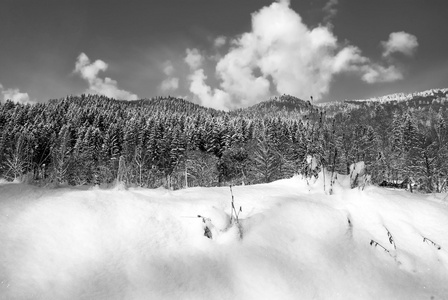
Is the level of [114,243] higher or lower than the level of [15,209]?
lower

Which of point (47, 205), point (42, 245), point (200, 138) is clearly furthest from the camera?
point (200, 138)

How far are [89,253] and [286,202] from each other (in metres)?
2.13

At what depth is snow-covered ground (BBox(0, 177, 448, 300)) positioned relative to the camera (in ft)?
7.38

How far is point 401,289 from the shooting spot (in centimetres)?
259

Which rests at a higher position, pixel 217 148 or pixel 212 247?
pixel 217 148

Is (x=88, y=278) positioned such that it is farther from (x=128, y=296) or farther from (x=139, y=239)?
(x=139, y=239)

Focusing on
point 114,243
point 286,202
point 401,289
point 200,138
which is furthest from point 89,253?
point 200,138

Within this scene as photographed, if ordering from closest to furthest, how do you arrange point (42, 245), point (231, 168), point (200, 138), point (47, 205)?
point (42, 245)
point (47, 205)
point (231, 168)
point (200, 138)

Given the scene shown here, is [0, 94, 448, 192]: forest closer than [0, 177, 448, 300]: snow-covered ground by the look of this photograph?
No

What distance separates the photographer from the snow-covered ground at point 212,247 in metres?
2.25

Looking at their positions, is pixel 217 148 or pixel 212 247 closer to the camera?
pixel 212 247

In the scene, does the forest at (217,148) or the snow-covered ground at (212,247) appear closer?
Answer: the snow-covered ground at (212,247)

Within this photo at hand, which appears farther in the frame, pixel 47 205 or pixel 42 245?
pixel 47 205

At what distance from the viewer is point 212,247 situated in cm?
268
